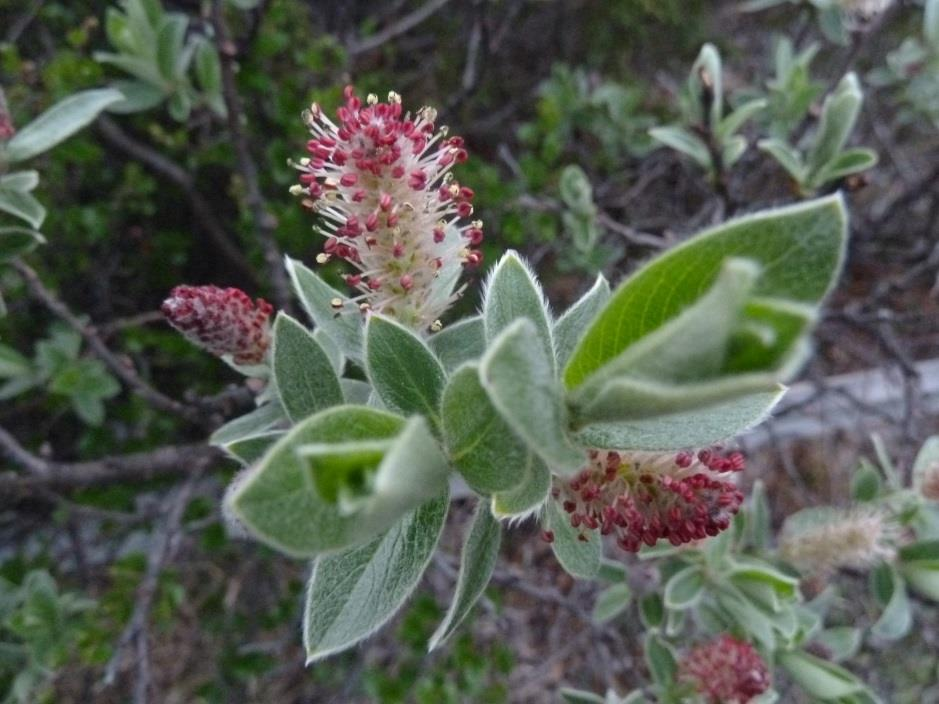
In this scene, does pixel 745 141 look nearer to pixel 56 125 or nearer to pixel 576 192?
pixel 576 192

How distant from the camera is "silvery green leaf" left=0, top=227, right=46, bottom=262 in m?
1.13

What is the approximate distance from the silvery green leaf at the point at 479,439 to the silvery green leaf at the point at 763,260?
14cm

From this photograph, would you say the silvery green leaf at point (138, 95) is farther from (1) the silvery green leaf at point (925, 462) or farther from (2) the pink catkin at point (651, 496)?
(1) the silvery green leaf at point (925, 462)

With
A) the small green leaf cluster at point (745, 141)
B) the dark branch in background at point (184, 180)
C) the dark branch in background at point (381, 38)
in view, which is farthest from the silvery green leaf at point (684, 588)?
the dark branch in background at point (381, 38)

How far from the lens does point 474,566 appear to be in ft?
2.40

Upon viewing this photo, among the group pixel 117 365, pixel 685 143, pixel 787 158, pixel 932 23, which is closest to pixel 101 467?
pixel 117 365

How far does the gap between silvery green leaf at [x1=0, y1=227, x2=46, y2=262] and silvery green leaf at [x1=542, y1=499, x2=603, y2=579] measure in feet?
2.71

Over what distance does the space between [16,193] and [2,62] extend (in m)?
1.03

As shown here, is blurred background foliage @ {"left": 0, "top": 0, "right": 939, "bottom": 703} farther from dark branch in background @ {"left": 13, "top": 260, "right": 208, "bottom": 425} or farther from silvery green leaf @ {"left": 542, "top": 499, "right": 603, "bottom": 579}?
silvery green leaf @ {"left": 542, "top": 499, "right": 603, "bottom": 579}

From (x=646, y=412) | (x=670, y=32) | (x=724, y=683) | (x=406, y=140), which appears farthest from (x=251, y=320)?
(x=670, y=32)

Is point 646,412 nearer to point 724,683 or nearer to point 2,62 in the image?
point 724,683

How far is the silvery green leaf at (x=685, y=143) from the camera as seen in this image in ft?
5.60

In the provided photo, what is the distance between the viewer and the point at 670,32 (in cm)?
294

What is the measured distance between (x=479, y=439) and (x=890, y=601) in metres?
1.22
